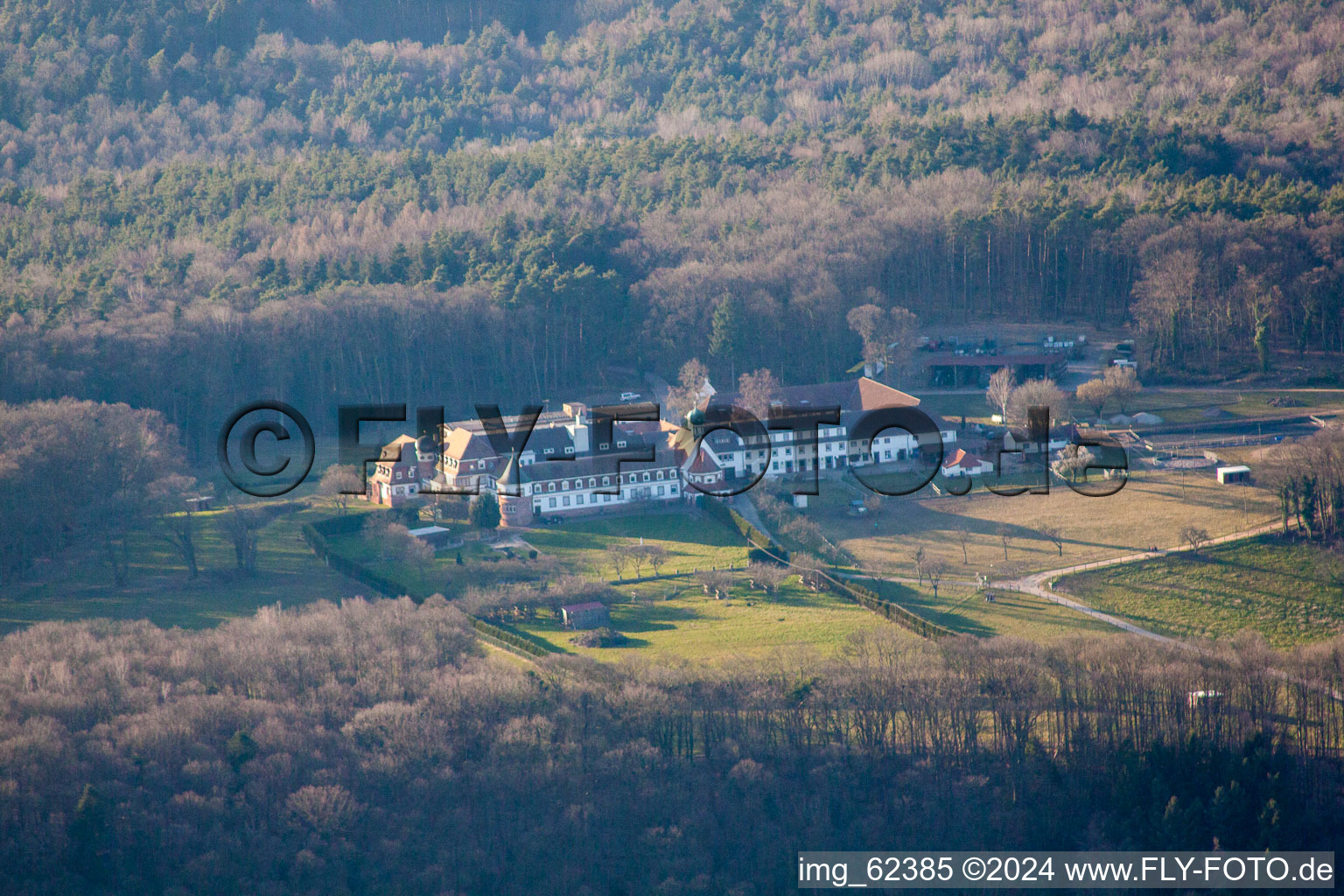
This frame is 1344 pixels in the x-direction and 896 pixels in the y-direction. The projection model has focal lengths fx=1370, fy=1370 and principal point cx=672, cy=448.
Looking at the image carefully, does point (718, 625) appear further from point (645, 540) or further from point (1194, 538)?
point (1194, 538)

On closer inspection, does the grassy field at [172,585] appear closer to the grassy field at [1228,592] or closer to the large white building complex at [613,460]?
the large white building complex at [613,460]

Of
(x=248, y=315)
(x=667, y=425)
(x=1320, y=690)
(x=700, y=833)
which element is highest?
(x=248, y=315)

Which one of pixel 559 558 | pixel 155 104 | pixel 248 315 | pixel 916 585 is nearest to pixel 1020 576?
pixel 916 585

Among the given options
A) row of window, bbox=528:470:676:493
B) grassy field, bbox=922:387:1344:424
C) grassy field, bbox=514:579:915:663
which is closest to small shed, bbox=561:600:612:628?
grassy field, bbox=514:579:915:663

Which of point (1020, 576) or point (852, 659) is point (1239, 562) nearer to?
point (1020, 576)

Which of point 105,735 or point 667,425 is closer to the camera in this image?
point 105,735

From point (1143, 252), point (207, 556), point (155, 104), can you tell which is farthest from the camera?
point (155, 104)

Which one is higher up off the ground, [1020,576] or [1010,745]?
[1020,576]

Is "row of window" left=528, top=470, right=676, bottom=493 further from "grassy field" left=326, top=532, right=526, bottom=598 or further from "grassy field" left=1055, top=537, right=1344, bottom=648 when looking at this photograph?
"grassy field" left=1055, top=537, right=1344, bottom=648
